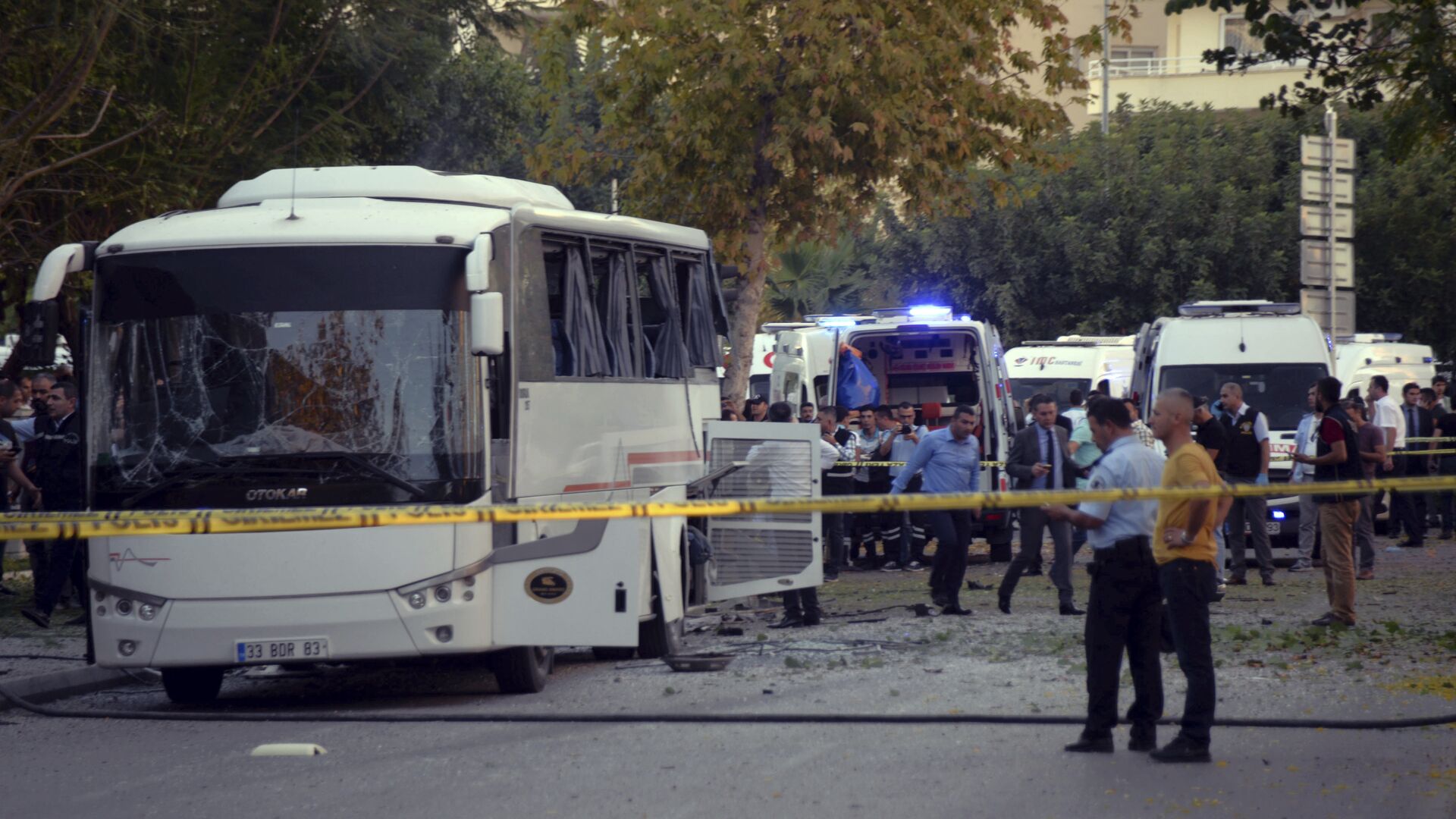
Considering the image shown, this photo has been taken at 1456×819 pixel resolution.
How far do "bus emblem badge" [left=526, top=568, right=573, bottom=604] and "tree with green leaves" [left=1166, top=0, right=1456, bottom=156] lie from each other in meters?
5.51

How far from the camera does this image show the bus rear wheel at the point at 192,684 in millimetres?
10727

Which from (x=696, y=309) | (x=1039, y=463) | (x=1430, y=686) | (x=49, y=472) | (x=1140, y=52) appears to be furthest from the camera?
(x=1140, y=52)

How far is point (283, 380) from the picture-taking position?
995 centimetres

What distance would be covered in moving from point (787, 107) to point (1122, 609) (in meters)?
12.7

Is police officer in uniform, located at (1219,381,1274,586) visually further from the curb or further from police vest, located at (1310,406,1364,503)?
the curb

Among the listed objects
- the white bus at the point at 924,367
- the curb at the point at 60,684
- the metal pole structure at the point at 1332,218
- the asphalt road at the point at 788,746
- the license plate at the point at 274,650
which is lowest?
the curb at the point at 60,684

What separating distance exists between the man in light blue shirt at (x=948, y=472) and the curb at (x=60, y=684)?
6.22 metres

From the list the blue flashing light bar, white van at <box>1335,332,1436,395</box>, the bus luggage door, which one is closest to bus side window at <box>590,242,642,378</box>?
the bus luggage door

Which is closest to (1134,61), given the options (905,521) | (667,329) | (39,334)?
(905,521)

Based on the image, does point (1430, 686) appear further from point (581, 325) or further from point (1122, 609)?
point (581, 325)

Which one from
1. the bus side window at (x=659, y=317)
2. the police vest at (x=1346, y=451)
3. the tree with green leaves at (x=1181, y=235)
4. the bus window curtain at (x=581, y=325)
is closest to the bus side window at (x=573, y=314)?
→ the bus window curtain at (x=581, y=325)

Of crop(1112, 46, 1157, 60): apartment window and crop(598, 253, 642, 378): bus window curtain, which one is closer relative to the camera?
crop(598, 253, 642, 378): bus window curtain

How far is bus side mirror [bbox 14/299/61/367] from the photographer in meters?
9.95

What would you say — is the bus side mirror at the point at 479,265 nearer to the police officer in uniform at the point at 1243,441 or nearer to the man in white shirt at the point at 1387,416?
the police officer in uniform at the point at 1243,441
